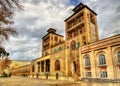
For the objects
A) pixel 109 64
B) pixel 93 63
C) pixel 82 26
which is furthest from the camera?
pixel 82 26

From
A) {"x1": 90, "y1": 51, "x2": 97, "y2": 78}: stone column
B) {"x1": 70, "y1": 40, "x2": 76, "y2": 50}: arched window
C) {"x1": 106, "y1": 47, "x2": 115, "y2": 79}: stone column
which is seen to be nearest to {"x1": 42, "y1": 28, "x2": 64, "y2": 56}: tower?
{"x1": 70, "y1": 40, "x2": 76, "y2": 50}: arched window

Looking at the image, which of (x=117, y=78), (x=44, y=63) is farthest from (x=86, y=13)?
(x=44, y=63)

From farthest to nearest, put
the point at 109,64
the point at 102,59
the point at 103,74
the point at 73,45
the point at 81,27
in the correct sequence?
the point at 73,45
the point at 81,27
the point at 102,59
the point at 103,74
the point at 109,64

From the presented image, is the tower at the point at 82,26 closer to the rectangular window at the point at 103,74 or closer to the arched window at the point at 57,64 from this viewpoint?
the arched window at the point at 57,64

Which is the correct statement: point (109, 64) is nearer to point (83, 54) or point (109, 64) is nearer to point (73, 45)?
point (83, 54)

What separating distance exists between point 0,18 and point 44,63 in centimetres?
3876

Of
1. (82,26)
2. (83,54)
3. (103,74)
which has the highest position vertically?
(82,26)

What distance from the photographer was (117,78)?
68.9 feet

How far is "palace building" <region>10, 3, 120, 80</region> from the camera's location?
22594mm

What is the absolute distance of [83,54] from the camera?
28.6m

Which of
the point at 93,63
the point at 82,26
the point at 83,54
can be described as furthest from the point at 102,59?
the point at 82,26

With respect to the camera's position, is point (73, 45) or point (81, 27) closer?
point (81, 27)

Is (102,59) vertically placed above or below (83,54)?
below

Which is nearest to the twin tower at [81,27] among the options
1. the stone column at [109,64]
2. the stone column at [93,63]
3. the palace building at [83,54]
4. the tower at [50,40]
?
the palace building at [83,54]
